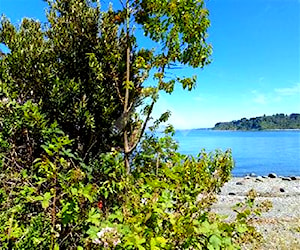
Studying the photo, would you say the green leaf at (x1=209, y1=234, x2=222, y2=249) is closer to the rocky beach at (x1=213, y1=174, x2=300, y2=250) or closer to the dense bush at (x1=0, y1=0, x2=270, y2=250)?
the dense bush at (x1=0, y1=0, x2=270, y2=250)

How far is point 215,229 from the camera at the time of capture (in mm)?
2014

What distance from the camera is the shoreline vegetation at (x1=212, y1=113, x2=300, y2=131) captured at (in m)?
144

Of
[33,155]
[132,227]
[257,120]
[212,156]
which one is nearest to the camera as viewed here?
[132,227]

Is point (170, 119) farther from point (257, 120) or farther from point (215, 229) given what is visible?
point (257, 120)

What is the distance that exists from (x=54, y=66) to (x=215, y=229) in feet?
11.2

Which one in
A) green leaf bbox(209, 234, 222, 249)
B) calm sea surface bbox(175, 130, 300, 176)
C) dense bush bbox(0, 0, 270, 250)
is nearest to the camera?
green leaf bbox(209, 234, 222, 249)

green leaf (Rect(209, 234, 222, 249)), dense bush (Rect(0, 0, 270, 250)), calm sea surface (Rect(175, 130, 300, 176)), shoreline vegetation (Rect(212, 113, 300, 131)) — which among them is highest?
shoreline vegetation (Rect(212, 113, 300, 131))

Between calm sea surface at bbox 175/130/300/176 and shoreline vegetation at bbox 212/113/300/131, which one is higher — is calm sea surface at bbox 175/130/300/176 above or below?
below

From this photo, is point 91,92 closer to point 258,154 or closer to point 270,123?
point 258,154

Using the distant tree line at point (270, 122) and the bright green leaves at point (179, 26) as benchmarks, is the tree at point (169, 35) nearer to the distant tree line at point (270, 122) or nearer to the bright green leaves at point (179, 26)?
the bright green leaves at point (179, 26)

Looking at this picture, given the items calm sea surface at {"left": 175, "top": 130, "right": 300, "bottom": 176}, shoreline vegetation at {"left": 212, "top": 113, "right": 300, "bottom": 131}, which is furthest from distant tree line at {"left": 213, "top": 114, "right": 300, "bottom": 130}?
calm sea surface at {"left": 175, "top": 130, "right": 300, "bottom": 176}

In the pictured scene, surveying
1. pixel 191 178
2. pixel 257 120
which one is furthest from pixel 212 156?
pixel 257 120

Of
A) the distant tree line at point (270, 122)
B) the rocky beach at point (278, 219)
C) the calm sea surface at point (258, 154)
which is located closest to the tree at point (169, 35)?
the calm sea surface at point (258, 154)

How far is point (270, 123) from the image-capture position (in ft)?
499
